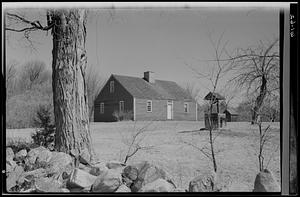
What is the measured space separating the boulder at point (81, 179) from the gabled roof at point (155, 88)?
100cm

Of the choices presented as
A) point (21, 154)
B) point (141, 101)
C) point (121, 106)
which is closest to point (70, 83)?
point (121, 106)

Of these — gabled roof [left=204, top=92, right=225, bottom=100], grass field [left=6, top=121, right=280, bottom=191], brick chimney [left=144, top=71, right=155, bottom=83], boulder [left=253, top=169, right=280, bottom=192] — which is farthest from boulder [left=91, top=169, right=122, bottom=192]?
boulder [left=253, top=169, right=280, bottom=192]

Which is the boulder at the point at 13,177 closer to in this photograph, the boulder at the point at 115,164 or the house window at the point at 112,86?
the boulder at the point at 115,164

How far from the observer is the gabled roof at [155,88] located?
12.3ft

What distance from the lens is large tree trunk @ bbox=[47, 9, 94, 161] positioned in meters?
3.84

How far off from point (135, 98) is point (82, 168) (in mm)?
A: 966

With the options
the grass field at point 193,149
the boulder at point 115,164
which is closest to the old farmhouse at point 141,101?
the grass field at point 193,149

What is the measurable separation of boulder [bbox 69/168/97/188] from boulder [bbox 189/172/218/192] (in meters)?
1.03

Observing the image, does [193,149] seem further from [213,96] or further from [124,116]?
[124,116]

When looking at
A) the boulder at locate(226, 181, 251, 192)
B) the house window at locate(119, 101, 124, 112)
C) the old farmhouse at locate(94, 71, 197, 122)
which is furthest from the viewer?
the house window at locate(119, 101, 124, 112)

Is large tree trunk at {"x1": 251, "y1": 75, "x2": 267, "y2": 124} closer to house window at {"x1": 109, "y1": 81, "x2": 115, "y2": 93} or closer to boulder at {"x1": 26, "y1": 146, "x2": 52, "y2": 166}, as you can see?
house window at {"x1": 109, "y1": 81, "x2": 115, "y2": 93}

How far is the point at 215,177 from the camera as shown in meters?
3.70

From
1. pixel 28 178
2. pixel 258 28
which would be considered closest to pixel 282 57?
pixel 258 28

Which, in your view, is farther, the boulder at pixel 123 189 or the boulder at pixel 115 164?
the boulder at pixel 115 164
